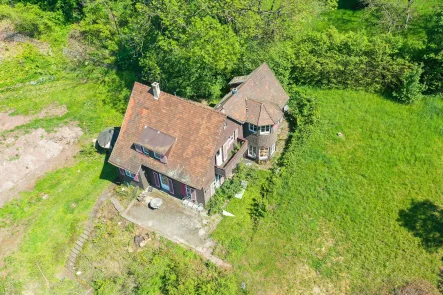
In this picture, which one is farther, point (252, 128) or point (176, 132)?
point (252, 128)

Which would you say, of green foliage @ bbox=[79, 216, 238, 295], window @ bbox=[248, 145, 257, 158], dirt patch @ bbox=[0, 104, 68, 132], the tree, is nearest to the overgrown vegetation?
green foliage @ bbox=[79, 216, 238, 295]

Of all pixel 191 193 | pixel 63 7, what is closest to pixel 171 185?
pixel 191 193

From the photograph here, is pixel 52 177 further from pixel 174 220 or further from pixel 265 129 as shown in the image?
pixel 265 129

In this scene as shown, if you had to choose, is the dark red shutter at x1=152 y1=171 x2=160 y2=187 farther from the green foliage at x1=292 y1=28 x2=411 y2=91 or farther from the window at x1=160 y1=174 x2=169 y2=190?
the green foliage at x1=292 y1=28 x2=411 y2=91

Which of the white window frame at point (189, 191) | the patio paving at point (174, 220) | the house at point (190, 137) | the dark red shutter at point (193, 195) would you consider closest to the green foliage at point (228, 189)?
the house at point (190, 137)

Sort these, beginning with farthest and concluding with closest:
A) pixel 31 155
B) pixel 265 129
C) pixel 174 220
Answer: pixel 31 155 → pixel 265 129 → pixel 174 220

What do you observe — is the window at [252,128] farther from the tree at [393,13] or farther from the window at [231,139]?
the tree at [393,13]
